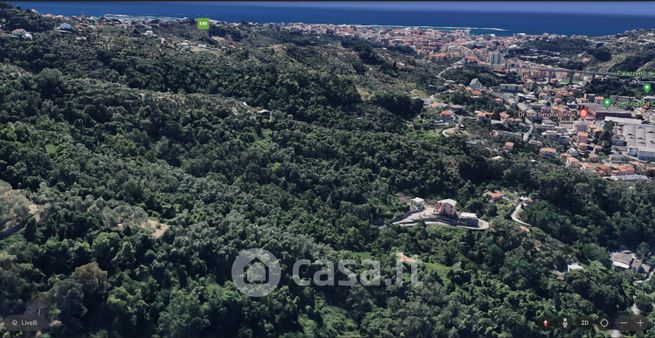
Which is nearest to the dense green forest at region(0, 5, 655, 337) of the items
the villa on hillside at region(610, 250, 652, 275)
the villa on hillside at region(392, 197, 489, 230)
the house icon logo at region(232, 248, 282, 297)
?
the house icon logo at region(232, 248, 282, 297)

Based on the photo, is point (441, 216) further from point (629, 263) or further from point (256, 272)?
point (256, 272)

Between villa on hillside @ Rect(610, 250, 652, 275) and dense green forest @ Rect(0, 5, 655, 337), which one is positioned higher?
dense green forest @ Rect(0, 5, 655, 337)

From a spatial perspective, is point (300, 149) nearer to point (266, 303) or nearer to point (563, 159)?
point (266, 303)

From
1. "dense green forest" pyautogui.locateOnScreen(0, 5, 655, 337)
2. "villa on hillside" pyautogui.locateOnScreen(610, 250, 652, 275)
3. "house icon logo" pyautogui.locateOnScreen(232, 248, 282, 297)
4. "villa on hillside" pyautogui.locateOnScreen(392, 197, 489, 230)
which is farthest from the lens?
"villa on hillside" pyautogui.locateOnScreen(392, 197, 489, 230)

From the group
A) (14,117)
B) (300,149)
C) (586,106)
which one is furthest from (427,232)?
(586,106)

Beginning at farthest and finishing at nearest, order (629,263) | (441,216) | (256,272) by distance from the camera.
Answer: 1. (441,216)
2. (629,263)
3. (256,272)

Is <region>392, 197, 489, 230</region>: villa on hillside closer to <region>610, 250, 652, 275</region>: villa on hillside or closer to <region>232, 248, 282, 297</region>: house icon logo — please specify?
<region>610, 250, 652, 275</region>: villa on hillside

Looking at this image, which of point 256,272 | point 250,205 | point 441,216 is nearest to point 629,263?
point 441,216
